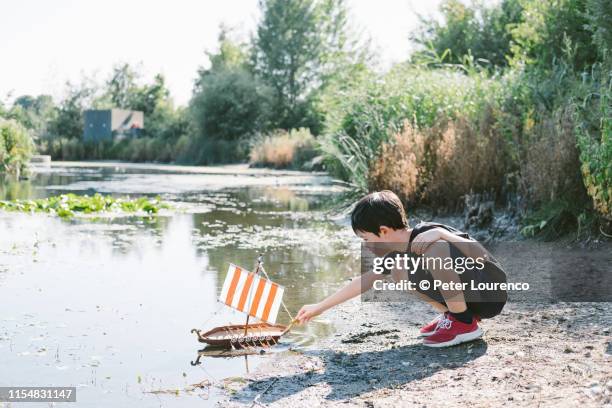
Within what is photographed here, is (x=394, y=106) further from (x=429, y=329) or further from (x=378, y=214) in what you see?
(x=378, y=214)

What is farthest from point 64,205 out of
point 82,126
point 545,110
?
point 82,126

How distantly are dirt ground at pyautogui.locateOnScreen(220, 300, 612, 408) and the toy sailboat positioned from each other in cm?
25

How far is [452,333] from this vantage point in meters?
4.09

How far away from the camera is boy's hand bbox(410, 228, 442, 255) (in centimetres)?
400

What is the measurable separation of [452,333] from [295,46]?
45.4 meters

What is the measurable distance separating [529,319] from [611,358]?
1.06 m

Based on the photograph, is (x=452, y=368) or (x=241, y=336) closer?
(x=452, y=368)

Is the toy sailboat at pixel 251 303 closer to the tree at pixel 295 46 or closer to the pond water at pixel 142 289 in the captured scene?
the pond water at pixel 142 289

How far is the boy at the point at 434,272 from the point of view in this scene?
13.2ft

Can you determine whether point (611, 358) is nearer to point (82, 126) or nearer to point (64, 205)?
point (64, 205)

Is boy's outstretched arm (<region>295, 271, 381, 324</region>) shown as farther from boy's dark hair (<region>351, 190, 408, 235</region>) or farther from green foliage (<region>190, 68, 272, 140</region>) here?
green foliage (<region>190, 68, 272, 140</region>)

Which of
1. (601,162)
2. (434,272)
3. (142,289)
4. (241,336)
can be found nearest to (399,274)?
(434,272)

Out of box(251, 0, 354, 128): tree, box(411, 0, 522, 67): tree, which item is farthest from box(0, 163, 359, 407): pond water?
box(251, 0, 354, 128): tree

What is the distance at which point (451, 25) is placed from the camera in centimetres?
2558
